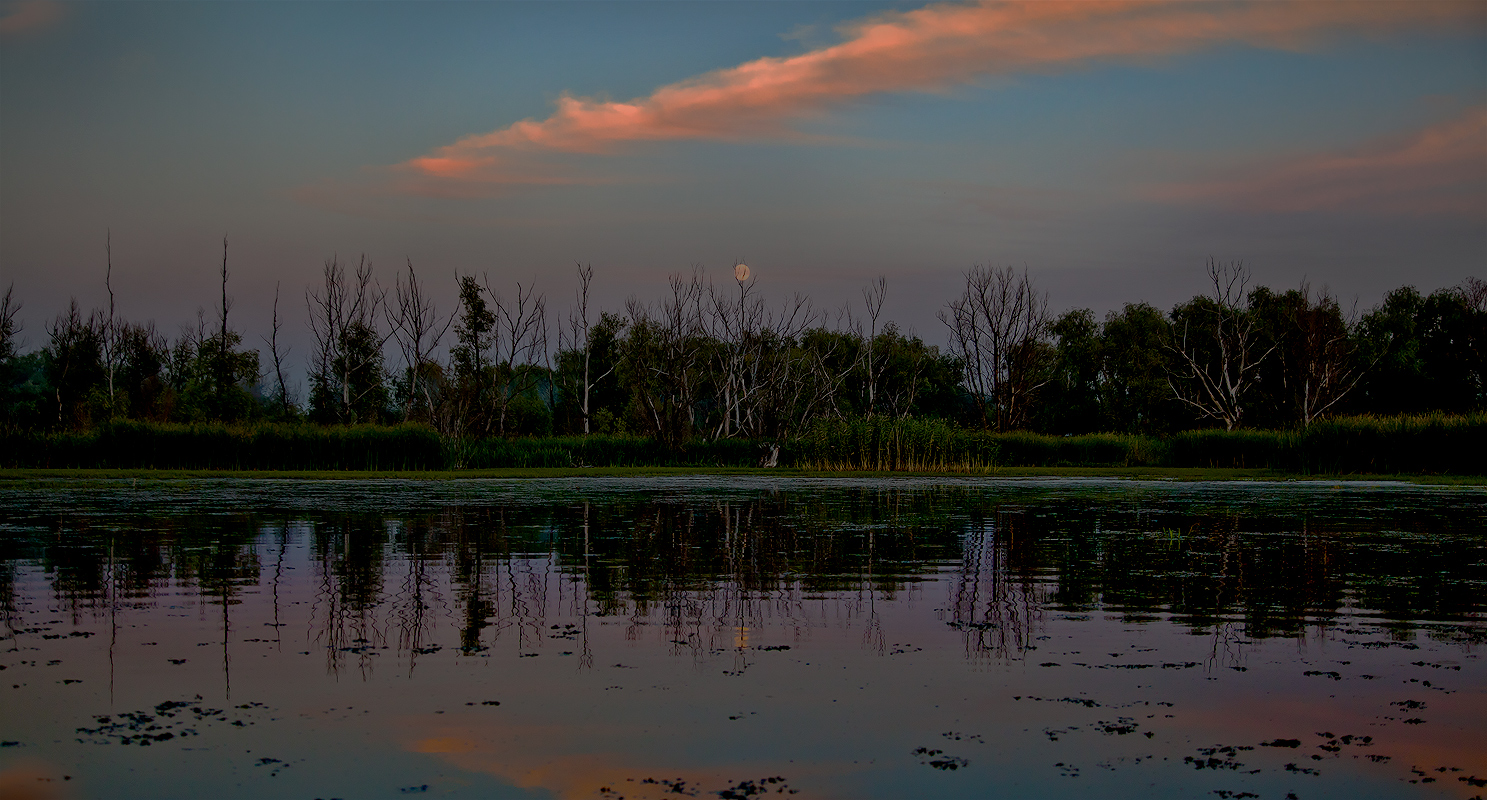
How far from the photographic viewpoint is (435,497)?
22.8 metres

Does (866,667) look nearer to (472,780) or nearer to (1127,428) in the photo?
(472,780)

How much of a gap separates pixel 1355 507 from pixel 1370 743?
54.0 ft

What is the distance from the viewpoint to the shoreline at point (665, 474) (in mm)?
30109

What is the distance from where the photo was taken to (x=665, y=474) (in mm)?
37875

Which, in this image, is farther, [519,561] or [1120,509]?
[1120,509]

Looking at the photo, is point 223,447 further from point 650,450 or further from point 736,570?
point 736,570

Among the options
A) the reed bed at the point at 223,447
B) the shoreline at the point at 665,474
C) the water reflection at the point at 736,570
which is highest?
the reed bed at the point at 223,447

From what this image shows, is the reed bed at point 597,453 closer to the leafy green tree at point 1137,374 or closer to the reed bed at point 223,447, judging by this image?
the reed bed at point 223,447

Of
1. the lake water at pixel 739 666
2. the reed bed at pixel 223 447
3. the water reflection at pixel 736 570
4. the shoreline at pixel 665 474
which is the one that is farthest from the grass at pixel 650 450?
the lake water at pixel 739 666

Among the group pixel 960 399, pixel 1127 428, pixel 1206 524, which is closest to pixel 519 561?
pixel 1206 524

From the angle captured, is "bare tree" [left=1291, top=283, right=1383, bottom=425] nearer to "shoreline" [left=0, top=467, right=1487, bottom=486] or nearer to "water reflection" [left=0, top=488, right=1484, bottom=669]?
"shoreline" [left=0, top=467, right=1487, bottom=486]

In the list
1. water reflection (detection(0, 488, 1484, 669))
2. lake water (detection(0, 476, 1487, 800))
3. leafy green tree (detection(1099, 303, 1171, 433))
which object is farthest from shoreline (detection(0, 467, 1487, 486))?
leafy green tree (detection(1099, 303, 1171, 433))

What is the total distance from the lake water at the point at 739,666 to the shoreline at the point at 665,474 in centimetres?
1752

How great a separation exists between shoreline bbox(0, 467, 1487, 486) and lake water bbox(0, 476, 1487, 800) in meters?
17.5
